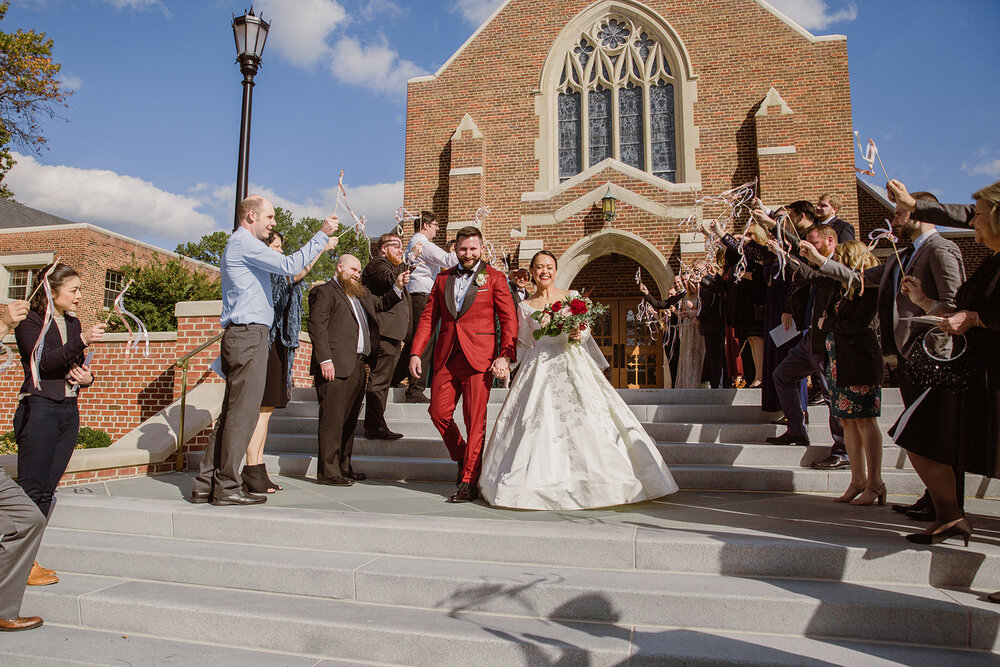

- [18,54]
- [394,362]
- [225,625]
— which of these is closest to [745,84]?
[394,362]

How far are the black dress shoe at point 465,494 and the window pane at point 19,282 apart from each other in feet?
77.0

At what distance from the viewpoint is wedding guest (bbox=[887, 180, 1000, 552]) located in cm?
300

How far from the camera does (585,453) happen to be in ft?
14.5

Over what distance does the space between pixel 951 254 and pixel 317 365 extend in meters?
4.55

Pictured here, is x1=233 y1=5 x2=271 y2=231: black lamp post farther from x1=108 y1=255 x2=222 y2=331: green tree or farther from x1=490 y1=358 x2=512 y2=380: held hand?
x1=108 y1=255 x2=222 y2=331: green tree

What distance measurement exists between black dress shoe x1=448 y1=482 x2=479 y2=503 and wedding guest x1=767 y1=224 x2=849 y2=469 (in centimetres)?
279

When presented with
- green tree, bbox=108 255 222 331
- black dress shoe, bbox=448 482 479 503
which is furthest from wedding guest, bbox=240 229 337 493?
green tree, bbox=108 255 222 331

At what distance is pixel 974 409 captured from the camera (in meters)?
3.08

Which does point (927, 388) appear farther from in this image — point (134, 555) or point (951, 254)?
point (134, 555)

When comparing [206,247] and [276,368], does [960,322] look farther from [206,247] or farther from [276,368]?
[206,247]

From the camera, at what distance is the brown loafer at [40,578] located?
3503 mm


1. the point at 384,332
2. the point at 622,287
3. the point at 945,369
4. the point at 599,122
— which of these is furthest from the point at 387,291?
the point at 599,122

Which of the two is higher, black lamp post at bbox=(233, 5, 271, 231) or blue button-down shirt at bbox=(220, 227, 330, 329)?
black lamp post at bbox=(233, 5, 271, 231)

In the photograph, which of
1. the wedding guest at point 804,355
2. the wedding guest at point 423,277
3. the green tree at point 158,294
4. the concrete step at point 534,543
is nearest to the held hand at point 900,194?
the wedding guest at point 804,355
